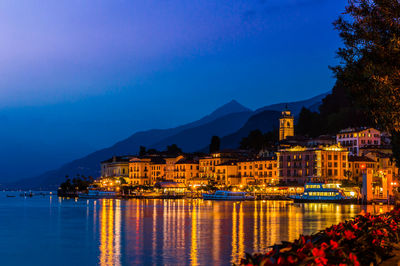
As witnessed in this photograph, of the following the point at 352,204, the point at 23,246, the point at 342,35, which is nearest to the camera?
the point at 342,35

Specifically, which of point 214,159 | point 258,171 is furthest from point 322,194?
point 214,159

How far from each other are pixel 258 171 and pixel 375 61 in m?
139

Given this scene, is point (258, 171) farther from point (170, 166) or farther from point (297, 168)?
point (170, 166)

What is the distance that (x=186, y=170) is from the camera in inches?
7333

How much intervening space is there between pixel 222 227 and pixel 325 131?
115m

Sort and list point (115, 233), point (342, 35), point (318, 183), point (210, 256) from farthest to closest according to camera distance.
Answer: point (318, 183) → point (115, 233) → point (210, 256) → point (342, 35)

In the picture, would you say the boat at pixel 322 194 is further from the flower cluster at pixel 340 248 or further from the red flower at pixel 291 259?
the red flower at pixel 291 259

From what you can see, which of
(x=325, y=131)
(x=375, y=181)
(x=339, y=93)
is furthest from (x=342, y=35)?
(x=339, y=93)

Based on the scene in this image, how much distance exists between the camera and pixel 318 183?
408ft

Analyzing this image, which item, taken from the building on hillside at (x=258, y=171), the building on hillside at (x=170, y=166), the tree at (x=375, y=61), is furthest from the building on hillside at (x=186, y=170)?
the tree at (x=375, y=61)

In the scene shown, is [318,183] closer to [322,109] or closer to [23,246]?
[322,109]

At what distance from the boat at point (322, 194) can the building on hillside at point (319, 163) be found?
848 cm

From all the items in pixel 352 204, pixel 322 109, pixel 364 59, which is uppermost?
pixel 322 109

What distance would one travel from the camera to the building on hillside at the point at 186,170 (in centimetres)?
18625
